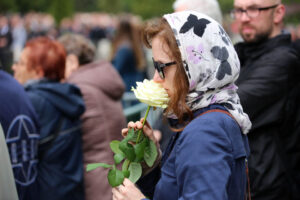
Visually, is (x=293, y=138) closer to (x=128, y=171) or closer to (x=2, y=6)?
(x=128, y=171)

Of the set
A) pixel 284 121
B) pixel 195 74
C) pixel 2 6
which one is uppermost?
pixel 195 74

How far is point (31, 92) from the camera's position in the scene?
135 inches

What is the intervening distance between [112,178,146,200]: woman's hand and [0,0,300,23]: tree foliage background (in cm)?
2197

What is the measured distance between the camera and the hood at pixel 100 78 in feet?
13.2

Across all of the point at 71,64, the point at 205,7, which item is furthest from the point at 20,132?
the point at 205,7

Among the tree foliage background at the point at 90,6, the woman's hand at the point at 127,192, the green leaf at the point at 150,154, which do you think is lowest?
the tree foliage background at the point at 90,6

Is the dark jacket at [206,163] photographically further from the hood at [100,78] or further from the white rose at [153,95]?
the hood at [100,78]

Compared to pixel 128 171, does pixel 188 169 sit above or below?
above

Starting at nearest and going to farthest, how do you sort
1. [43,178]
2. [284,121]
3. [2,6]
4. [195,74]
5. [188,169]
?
[188,169] → [195,74] → [284,121] → [43,178] → [2,6]

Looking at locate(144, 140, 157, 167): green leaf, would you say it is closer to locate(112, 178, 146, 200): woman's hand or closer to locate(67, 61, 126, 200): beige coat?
locate(112, 178, 146, 200): woman's hand

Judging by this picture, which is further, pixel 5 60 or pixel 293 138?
pixel 5 60

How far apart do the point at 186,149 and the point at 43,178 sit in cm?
198

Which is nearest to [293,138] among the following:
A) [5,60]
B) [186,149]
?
[186,149]

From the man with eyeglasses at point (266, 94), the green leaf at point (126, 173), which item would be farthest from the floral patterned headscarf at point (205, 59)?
the man with eyeglasses at point (266, 94)
